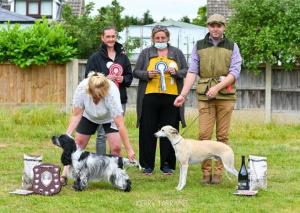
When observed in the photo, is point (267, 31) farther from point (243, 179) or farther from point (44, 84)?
point (243, 179)

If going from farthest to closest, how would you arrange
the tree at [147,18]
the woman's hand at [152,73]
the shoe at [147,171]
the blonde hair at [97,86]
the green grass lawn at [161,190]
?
the tree at [147,18] → the shoe at [147,171] → the woman's hand at [152,73] → the blonde hair at [97,86] → the green grass lawn at [161,190]

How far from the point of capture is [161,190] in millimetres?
7637

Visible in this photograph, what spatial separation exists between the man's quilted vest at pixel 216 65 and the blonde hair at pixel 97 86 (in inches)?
47.2

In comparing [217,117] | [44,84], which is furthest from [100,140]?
[44,84]

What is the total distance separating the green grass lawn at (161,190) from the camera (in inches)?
264

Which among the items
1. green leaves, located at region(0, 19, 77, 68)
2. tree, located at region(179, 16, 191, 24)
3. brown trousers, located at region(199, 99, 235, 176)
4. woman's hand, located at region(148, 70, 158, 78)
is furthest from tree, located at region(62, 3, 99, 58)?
tree, located at region(179, 16, 191, 24)

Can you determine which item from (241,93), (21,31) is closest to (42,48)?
(21,31)

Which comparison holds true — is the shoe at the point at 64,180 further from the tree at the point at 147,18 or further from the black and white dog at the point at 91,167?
the tree at the point at 147,18

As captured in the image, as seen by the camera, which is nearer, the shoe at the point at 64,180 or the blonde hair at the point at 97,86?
the blonde hair at the point at 97,86

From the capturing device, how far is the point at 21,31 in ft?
50.3

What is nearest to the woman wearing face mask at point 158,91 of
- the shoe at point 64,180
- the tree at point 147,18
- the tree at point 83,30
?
the shoe at point 64,180

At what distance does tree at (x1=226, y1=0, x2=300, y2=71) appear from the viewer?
1383 cm

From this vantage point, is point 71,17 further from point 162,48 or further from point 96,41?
point 162,48

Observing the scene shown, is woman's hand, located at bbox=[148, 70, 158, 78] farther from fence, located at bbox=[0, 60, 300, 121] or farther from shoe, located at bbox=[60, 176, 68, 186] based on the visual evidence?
fence, located at bbox=[0, 60, 300, 121]
